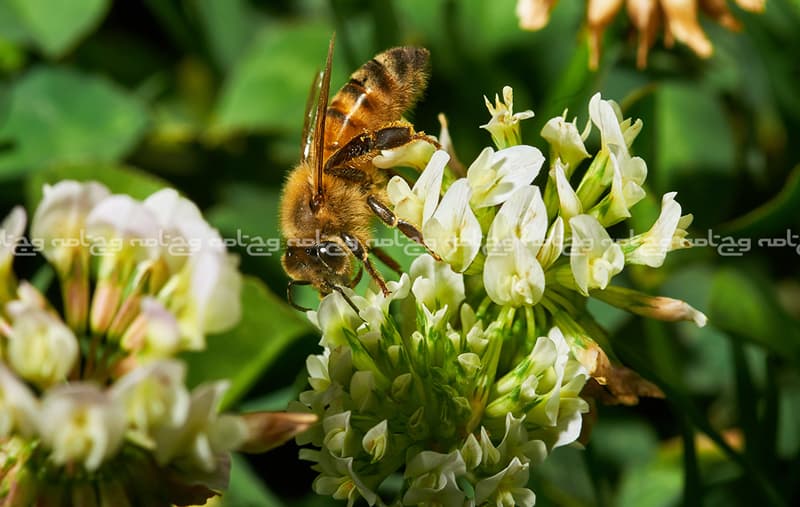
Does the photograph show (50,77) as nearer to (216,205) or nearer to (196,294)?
(216,205)

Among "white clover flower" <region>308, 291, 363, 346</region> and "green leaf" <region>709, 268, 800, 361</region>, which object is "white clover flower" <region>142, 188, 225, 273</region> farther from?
"green leaf" <region>709, 268, 800, 361</region>

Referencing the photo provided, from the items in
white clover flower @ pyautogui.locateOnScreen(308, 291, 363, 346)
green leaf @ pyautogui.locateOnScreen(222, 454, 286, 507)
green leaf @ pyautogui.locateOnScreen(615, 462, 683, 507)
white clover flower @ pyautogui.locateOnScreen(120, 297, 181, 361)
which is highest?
white clover flower @ pyautogui.locateOnScreen(120, 297, 181, 361)

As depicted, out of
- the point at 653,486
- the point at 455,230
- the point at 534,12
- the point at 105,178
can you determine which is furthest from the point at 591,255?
the point at 105,178

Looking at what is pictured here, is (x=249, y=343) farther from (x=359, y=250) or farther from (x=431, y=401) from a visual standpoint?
(x=431, y=401)

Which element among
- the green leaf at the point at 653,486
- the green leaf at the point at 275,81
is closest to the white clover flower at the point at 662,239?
the green leaf at the point at 653,486

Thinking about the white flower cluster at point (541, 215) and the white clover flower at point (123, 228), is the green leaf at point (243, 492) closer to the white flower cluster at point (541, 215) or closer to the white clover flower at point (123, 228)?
the white flower cluster at point (541, 215)

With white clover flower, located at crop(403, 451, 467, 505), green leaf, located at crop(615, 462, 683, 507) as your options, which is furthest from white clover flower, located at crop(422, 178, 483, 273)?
green leaf, located at crop(615, 462, 683, 507)
